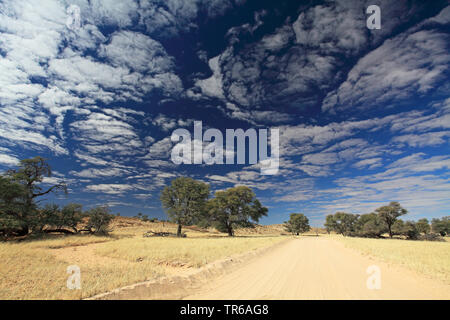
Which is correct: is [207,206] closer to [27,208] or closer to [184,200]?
[184,200]

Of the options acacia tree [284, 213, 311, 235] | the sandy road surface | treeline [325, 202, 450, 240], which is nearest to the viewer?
the sandy road surface

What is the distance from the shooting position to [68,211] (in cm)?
2830

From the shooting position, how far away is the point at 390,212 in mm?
55656

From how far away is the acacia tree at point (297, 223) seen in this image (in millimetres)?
95938

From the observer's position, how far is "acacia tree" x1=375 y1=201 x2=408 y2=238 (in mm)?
54844

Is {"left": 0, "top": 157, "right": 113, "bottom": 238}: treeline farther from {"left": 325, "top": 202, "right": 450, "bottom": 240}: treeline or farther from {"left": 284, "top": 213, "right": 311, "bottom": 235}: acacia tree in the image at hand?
{"left": 284, "top": 213, "right": 311, "bottom": 235}: acacia tree

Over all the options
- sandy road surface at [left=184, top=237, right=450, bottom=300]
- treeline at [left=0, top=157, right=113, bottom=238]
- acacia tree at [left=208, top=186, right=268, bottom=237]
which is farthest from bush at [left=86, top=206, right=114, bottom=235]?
sandy road surface at [left=184, top=237, right=450, bottom=300]

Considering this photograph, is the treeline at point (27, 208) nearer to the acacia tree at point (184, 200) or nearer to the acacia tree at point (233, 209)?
the acacia tree at point (184, 200)

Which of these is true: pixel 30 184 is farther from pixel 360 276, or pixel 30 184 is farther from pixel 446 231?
pixel 446 231

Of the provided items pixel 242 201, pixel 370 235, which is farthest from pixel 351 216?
→ pixel 242 201

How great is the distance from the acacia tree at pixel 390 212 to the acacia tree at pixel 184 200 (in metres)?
54.4

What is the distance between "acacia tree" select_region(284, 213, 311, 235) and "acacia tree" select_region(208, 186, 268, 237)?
61541 mm
